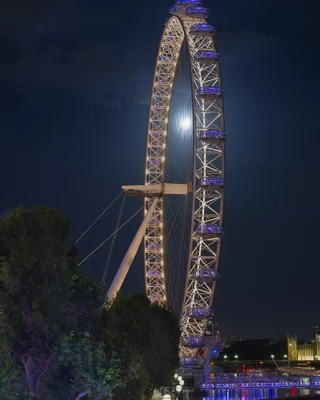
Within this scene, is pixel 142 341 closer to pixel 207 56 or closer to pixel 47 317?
pixel 47 317

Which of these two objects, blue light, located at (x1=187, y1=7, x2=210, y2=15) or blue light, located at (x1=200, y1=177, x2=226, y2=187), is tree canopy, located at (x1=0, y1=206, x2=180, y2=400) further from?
blue light, located at (x1=187, y1=7, x2=210, y2=15)

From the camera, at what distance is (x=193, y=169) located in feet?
149

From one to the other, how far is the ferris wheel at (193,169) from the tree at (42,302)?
2342cm

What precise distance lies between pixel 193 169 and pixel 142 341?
15.4m

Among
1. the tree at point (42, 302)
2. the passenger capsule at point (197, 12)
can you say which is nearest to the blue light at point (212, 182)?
the passenger capsule at point (197, 12)

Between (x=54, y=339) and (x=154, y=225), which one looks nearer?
(x=54, y=339)

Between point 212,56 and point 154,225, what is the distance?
388 inches

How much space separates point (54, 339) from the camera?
19.7 meters

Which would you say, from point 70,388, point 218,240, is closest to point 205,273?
point 218,240

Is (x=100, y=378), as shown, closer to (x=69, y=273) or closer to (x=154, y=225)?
(x=69, y=273)

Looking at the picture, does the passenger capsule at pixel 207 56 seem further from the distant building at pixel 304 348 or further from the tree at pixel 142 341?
the distant building at pixel 304 348

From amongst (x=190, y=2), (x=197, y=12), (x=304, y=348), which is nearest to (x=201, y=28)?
(x=197, y=12)

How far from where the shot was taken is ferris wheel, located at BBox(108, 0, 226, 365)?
45344 mm

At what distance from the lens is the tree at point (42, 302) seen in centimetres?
1969
